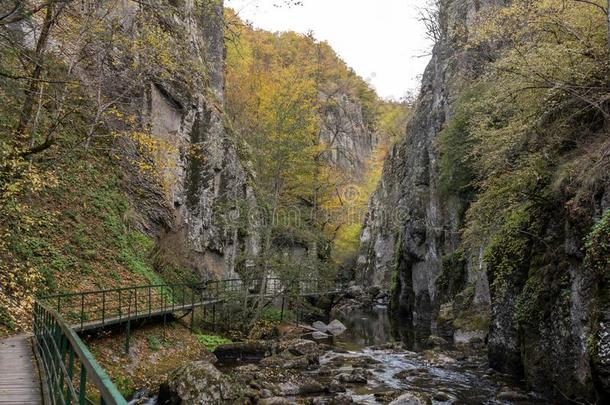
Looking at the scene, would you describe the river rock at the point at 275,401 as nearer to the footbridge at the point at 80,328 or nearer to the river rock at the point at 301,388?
the river rock at the point at 301,388

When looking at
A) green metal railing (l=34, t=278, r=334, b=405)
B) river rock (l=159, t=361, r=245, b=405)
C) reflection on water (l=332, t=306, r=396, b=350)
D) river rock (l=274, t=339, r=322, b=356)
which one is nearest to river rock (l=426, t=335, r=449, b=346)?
reflection on water (l=332, t=306, r=396, b=350)

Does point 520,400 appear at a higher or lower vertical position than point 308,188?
lower

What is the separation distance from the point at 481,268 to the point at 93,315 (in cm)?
1464

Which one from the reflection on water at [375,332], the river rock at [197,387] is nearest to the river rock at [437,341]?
the reflection on water at [375,332]

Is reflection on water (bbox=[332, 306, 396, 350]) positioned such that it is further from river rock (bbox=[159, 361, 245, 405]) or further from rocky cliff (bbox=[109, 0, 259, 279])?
river rock (bbox=[159, 361, 245, 405])

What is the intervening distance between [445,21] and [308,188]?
51.3 ft

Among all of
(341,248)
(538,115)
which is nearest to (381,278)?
(341,248)

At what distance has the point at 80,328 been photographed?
37.3 feet

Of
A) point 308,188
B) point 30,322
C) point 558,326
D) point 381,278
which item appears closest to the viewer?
point 558,326

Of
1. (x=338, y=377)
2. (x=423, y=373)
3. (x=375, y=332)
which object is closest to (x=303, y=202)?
(x=375, y=332)

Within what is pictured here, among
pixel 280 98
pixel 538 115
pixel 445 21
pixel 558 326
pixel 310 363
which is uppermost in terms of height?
pixel 445 21

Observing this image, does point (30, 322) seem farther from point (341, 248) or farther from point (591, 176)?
point (341, 248)

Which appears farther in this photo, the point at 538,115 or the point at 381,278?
the point at 381,278

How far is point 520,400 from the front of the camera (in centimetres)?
1086
